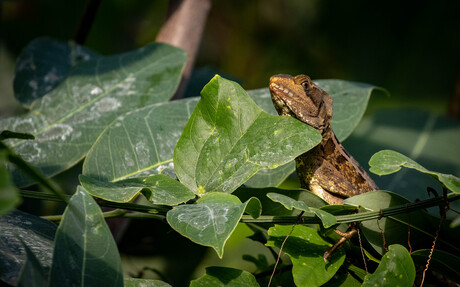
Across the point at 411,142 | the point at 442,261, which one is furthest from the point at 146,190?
the point at 411,142

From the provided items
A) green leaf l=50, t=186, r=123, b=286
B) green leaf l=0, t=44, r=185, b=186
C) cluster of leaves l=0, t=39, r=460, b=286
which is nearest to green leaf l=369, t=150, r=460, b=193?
cluster of leaves l=0, t=39, r=460, b=286

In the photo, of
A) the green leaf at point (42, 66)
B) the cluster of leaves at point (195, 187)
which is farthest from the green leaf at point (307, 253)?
the green leaf at point (42, 66)

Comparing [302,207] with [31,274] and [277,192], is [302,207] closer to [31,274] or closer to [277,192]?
[277,192]

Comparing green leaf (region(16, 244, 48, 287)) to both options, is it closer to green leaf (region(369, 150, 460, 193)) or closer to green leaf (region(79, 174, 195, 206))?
green leaf (region(79, 174, 195, 206))

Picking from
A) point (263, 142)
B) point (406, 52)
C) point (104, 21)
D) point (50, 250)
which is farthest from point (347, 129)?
point (406, 52)

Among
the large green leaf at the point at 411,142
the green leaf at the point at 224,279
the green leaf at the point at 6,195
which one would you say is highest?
the green leaf at the point at 6,195

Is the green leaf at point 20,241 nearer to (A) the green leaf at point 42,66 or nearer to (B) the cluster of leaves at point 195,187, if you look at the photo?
(B) the cluster of leaves at point 195,187

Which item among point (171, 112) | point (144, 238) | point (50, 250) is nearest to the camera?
point (50, 250)

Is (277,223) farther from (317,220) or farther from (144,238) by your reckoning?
(144,238)
